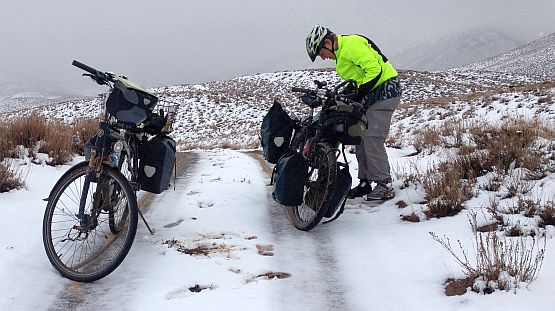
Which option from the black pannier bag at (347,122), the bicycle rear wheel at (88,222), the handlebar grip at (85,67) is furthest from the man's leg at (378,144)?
the handlebar grip at (85,67)

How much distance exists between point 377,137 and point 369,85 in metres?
0.73

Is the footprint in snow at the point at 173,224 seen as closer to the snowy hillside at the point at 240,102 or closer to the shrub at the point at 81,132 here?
the shrub at the point at 81,132

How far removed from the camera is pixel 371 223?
4812 millimetres

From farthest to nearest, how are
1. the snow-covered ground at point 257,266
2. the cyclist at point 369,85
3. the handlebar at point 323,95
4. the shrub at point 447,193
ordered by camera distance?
1. the cyclist at point 369,85
2. the handlebar at point 323,95
3. the shrub at point 447,193
4. the snow-covered ground at point 257,266

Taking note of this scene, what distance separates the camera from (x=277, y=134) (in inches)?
211

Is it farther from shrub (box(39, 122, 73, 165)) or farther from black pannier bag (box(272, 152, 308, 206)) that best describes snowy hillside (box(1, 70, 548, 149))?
black pannier bag (box(272, 152, 308, 206))

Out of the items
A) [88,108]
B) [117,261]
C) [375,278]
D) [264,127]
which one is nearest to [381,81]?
[264,127]

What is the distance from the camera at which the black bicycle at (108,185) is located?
3441 millimetres

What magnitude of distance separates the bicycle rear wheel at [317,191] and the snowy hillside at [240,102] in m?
19.0

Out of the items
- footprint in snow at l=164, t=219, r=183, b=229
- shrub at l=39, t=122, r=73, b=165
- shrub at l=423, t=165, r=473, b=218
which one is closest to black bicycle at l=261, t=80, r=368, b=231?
shrub at l=423, t=165, r=473, b=218

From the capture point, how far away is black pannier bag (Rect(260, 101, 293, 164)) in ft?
17.5

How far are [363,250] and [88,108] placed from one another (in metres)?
41.8

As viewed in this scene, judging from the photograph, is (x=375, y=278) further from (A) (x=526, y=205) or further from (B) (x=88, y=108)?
(B) (x=88, y=108)

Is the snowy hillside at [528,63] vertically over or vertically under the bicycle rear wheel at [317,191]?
over
